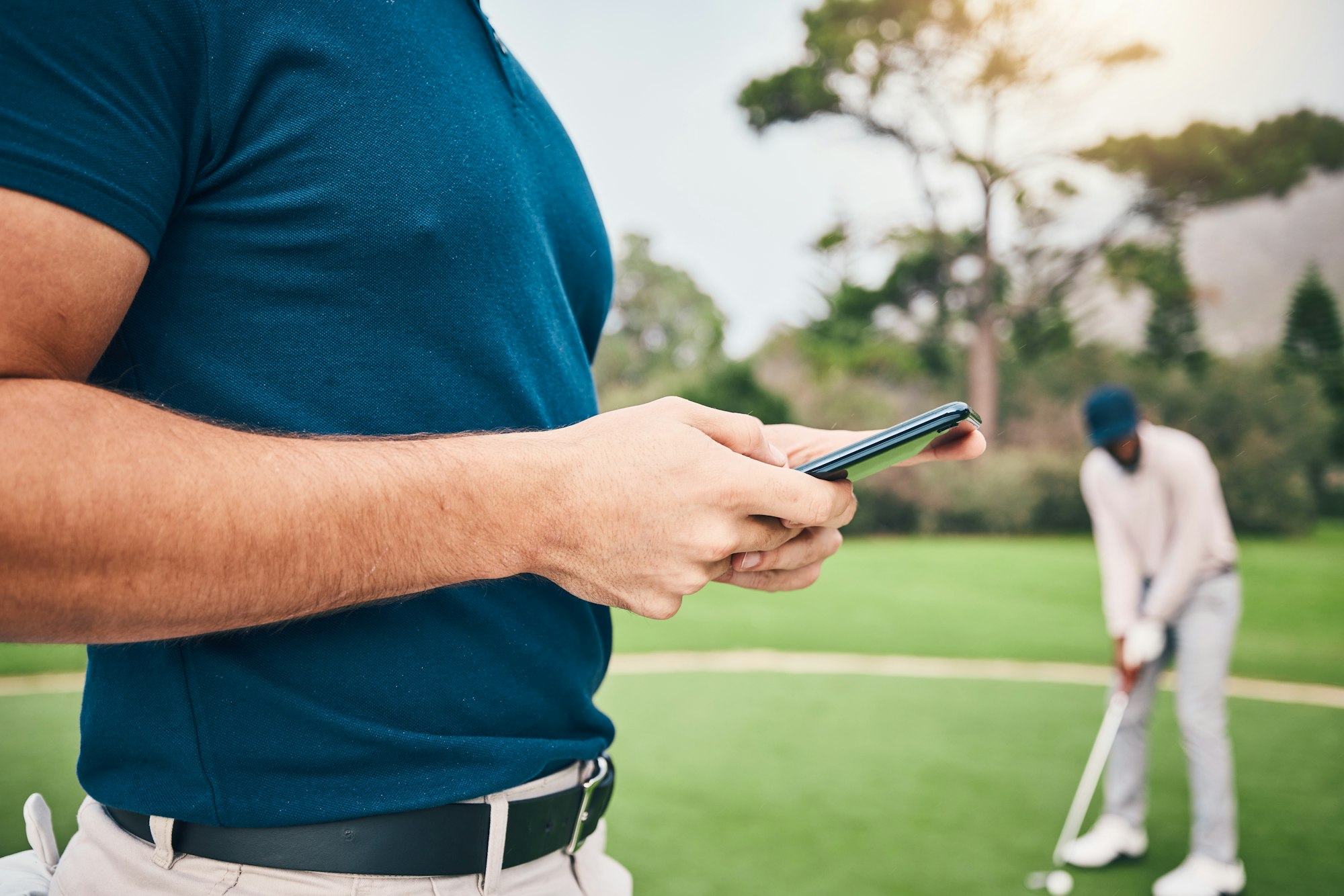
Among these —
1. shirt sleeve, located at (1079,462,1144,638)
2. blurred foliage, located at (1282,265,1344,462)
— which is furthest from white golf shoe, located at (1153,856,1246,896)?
blurred foliage, located at (1282,265,1344,462)

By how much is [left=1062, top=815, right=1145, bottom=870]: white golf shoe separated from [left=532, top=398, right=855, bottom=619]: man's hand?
4.36 metres

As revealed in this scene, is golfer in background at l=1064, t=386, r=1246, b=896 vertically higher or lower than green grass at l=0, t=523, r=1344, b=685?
higher

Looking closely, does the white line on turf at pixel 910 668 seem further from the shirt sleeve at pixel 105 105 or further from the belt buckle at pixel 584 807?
the shirt sleeve at pixel 105 105

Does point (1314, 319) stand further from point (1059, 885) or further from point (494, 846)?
point (494, 846)

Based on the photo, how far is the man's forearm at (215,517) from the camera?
0.66 metres

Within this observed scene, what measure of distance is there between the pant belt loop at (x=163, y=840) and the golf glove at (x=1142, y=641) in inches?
181

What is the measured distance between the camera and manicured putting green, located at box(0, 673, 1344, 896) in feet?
14.0

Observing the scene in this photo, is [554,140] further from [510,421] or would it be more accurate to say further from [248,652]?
[248,652]

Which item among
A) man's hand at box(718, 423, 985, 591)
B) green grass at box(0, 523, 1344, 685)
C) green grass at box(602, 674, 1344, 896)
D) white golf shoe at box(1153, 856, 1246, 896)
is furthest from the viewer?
green grass at box(0, 523, 1344, 685)

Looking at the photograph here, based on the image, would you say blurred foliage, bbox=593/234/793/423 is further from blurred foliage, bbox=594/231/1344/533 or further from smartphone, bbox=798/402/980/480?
smartphone, bbox=798/402/980/480

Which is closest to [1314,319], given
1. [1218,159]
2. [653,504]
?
[1218,159]

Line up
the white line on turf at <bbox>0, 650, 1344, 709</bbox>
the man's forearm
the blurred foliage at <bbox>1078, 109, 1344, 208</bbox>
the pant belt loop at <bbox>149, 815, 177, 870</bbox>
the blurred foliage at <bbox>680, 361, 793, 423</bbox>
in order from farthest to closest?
the blurred foliage at <bbox>1078, 109, 1344, 208</bbox> < the blurred foliage at <bbox>680, 361, 793, 423</bbox> < the white line on turf at <bbox>0, 650, 1344, 709</bbox> < the pant belt loop at <bbox>149, 815, 177, 870</bbox> < the man's forearm

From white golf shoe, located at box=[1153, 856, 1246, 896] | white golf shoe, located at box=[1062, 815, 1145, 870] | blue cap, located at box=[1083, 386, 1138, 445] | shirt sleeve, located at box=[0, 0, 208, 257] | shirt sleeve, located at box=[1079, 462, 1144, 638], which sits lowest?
white golf shoe, located at box=[1062, 815, 1145, 870]

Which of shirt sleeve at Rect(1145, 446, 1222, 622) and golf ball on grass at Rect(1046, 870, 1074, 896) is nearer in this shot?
golf ball on grass at Rect(1046, 870, 1074, 896)
